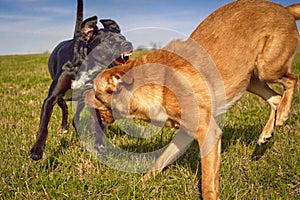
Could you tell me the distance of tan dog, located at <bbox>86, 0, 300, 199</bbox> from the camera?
3.37m

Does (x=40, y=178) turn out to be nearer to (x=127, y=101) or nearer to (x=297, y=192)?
(x=127, y=101)

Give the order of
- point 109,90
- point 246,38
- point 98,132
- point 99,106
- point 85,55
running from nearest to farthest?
point 109,90
point 246,38
point 99,106
point 85,55
point 98,132

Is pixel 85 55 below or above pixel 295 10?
below

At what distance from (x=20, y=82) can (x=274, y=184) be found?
28.4ft

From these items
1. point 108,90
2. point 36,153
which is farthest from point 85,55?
point 36,153

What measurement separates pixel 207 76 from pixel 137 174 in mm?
1318

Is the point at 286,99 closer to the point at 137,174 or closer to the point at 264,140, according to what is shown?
the point at 264,140

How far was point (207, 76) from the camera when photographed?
3664 millimetres

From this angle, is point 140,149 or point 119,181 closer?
point 119,181

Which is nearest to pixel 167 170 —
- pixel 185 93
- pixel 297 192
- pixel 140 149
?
pixel 140 149

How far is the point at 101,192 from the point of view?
3049 millimetres

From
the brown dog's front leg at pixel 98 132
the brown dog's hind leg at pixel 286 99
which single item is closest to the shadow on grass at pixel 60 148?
the brown dog's front leg at pixel 98 132

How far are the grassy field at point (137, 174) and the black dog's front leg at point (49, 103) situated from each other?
170mm

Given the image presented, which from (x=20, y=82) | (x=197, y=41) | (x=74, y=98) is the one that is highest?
(x=197, y=41)
